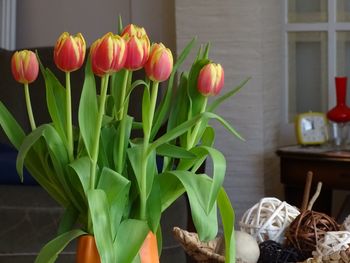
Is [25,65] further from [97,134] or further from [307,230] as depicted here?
[307,230]

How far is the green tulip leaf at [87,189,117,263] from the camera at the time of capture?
1.03 meters

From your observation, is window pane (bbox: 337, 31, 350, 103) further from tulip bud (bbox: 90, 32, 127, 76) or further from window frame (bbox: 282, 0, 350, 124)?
tulip bud (bbox: 90, 32, 127, 76)

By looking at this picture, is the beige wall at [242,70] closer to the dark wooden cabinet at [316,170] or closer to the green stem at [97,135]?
the dark wooden cabinet at [316,170]

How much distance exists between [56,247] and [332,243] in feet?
2.00

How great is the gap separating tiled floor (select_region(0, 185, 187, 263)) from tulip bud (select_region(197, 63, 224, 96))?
161cm

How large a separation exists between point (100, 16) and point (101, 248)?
3287mm

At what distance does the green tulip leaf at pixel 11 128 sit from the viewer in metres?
1.14

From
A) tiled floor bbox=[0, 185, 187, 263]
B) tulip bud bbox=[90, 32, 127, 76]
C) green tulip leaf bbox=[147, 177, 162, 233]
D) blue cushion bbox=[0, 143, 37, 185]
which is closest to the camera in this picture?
tulip bud bbox=[90, 32, 127, 76]

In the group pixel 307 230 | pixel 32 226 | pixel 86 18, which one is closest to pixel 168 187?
pixel 307 230

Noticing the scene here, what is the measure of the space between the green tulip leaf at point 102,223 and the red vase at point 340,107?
2.68 metres

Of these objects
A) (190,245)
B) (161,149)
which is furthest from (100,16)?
(161,149)

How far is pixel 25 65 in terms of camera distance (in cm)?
110

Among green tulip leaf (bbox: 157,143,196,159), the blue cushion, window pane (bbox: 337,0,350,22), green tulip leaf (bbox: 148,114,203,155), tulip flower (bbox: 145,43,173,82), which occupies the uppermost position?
window pane (bbox: 337,0,350,22)

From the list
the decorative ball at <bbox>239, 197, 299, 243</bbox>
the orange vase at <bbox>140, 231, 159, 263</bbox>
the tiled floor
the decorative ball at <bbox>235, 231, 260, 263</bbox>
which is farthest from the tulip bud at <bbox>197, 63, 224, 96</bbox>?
the tiled floor
